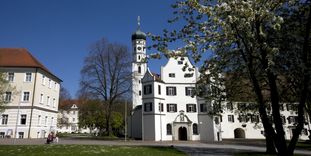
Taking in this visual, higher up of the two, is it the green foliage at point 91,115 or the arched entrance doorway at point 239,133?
the green foliage at point 91,115

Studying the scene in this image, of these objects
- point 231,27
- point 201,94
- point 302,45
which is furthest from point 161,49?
point 201,94

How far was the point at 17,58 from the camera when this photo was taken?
4553 cm

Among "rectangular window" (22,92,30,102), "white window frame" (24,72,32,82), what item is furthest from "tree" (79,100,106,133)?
"white window frame" (24,72,32,82)

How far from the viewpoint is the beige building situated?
41.2 meters

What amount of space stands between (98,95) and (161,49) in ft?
122

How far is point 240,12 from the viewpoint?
A: 34.3 feet

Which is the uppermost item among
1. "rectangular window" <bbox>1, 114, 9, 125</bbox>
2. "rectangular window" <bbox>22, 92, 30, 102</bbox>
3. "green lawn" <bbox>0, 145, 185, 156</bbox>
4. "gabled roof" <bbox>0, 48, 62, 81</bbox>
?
"gabled roof" <bbox>0, 48, 62, 81</bbox>

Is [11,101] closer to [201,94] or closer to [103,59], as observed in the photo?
[103,59]

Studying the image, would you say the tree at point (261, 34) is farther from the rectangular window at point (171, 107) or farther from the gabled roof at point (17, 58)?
the gabled roof at point (17, 58)

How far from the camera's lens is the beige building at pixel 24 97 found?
135ft

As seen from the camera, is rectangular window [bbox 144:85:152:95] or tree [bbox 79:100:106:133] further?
tree [bbox 79:100:106:133]

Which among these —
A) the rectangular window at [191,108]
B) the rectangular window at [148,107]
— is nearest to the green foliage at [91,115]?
the rectangular window at [148,107]

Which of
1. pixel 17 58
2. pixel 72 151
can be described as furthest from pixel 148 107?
pixel 72 151

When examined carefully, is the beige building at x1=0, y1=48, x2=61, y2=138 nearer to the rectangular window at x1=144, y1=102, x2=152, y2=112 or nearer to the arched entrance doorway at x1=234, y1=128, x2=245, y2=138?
the rectangular window at x1=144, y1=102, x2=152, y2=112
